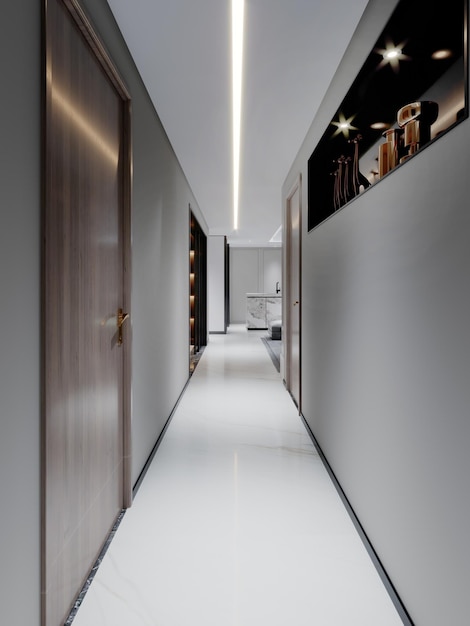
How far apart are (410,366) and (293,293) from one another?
3278mm

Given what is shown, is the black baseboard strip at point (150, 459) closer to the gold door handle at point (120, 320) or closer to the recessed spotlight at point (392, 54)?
the gold door handle at point (120, 320)

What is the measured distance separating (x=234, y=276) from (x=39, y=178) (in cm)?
1326

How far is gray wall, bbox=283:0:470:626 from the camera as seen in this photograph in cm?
120

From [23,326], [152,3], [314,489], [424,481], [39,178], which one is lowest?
[314,489]

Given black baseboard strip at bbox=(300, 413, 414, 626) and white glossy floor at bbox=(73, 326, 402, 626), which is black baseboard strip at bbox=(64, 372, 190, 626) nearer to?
white glossy floor at bbox=(73, 326, 402, 626)

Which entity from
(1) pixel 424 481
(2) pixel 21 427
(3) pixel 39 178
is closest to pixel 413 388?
(1) pixel 424 481

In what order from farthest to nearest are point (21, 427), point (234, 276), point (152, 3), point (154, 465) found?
point (234, 276), point (154, 465), point (152, 3), point (21, 427)

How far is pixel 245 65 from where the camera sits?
2570 millimetres

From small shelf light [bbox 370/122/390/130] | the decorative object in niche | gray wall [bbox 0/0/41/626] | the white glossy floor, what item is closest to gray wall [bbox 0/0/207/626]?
gray wall [bbox 0/0/41/626]

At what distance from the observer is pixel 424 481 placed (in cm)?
141

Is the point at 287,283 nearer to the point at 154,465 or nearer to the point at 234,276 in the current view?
the point at 154,465

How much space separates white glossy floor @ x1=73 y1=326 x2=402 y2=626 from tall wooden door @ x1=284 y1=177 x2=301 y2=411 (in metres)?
1.11

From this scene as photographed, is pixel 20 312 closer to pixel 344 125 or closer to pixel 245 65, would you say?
pixel 245 65

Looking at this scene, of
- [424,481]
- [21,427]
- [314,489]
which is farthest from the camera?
[314,489]
